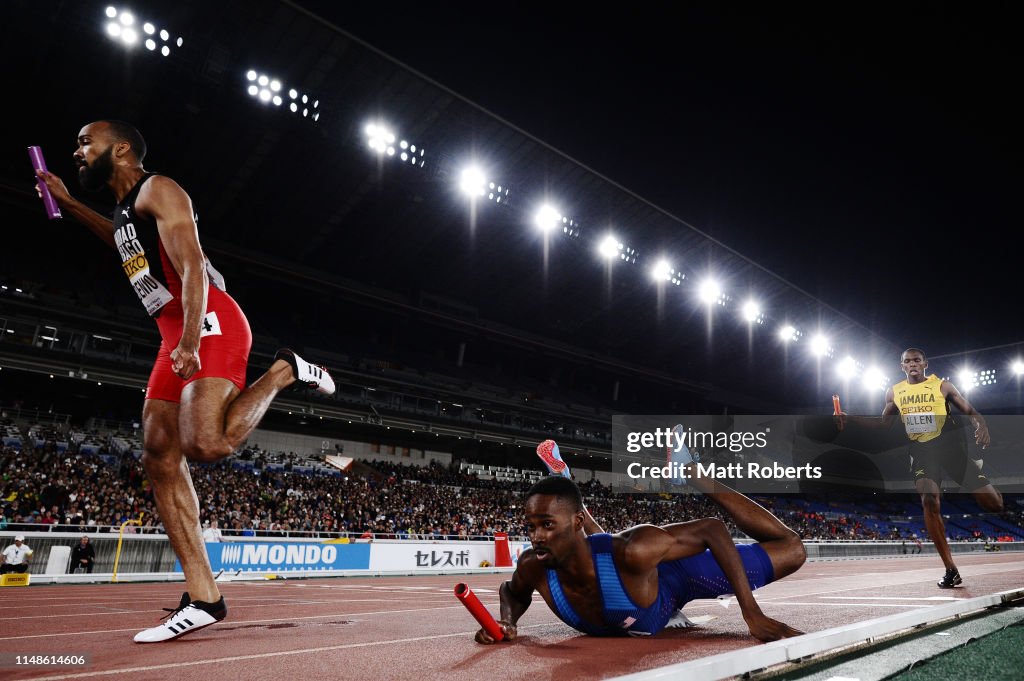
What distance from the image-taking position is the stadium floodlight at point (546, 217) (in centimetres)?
2884

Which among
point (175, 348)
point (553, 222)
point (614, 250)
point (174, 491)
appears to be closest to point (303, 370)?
point (175, 348)

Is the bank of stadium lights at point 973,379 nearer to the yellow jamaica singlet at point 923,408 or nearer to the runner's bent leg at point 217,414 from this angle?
the yellow jamaica singlet at point 923,408

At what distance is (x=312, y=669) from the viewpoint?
2.52 metres

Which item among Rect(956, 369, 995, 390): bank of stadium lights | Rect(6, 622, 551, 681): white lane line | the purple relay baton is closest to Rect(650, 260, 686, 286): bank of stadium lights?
Rect(956, 369, 995, 390): bank of stadium lights

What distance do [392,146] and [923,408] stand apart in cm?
2227

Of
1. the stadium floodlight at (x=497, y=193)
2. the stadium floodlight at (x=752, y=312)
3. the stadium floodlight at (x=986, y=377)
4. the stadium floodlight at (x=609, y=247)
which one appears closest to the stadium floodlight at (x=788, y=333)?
the stadium floodlight at (x=752, y=312)

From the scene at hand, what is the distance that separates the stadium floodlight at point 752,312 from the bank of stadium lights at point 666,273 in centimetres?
555

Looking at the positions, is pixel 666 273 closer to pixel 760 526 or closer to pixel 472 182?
pixel 472 182

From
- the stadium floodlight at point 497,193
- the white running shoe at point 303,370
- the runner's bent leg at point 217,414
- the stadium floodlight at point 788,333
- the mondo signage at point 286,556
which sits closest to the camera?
the runner's bent leg at point 217,414

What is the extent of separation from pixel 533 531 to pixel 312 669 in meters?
1.13

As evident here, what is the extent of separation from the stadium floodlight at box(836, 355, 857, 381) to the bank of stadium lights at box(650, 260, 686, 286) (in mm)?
18111

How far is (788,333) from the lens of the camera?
4116 cm

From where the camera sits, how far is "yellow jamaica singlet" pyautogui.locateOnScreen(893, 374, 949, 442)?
6004 mm

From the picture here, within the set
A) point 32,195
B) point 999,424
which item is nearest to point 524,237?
point 32,195
